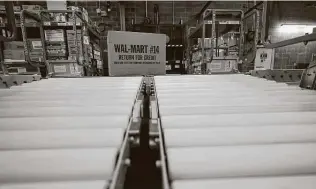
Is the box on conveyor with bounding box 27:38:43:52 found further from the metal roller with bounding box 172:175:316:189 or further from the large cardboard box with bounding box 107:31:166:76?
Answer: the metal roller with bounding box 172:175:316:189

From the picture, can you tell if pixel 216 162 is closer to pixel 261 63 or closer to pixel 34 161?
pixel 34 161

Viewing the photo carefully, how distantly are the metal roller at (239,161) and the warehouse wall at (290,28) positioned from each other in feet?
20.9

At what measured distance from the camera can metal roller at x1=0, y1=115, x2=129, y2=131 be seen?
2.17ft

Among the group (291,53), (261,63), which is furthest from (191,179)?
(291,53)

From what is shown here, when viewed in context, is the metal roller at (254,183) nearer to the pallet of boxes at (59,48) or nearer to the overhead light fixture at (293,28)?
the pallet of boxes at (59,48)

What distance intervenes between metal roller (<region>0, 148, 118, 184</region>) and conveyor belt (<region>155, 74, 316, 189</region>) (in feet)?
0.49

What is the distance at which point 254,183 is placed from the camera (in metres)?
0.38

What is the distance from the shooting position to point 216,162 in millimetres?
446

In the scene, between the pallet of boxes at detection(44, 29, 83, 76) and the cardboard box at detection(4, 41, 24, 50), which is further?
the cardboard box at detection(4, 41, 24, 50)

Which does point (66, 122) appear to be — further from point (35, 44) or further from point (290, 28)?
point (290, 28)

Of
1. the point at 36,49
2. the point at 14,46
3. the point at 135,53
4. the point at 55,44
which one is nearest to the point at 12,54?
the point at 14,46

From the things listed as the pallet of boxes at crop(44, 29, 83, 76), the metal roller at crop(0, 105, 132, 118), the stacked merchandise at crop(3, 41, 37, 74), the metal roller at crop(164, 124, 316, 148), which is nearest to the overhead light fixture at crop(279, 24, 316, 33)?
the pallet of boxes at crop(44, 29, 83, 76)

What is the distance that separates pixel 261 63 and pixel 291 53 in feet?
4.89

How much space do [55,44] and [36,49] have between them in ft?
1.77
